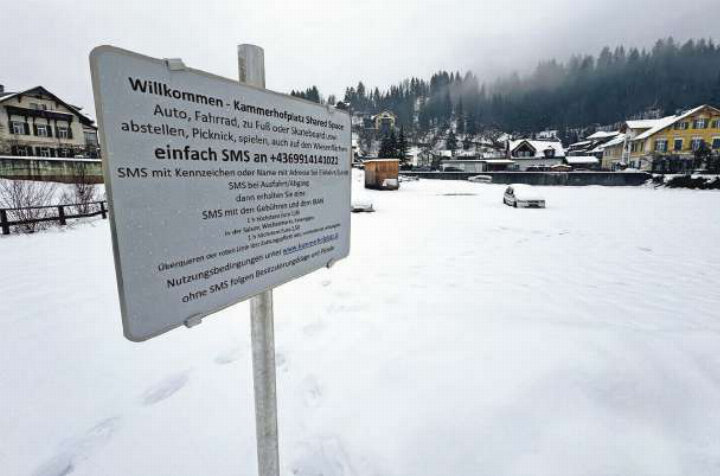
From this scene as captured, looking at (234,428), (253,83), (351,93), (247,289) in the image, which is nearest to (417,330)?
(234,428)

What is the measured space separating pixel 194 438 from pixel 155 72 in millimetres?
2588

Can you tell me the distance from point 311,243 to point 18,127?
170 feet

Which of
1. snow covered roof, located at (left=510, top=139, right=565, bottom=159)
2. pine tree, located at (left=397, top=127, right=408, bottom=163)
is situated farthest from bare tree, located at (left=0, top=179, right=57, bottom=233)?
snow covered roof, located at (left=510, top=139, right=565, bottom=159)

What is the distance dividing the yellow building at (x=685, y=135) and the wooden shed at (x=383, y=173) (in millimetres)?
43772

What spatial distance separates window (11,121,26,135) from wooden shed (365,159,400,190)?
38077 millimetres

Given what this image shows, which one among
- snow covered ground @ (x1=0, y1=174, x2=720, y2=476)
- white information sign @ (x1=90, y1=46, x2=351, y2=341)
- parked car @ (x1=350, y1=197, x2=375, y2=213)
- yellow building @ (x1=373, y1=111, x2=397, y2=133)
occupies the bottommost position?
snow covered ground @ (x1=0, y1=174, x2=720, y2=476)

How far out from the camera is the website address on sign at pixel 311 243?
1836 millimetres

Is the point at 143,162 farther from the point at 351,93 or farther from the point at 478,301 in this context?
the point at 351,93

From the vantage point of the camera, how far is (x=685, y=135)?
5191cm

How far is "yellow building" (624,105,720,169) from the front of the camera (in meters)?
50.6

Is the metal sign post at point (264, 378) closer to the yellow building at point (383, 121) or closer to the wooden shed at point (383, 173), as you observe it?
the wooden shed at point (383, 173)

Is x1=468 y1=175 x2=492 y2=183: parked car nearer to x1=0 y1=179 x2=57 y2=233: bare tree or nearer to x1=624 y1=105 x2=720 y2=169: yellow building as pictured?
x1=624 y1=105 x2=720 y2=169: yellow building

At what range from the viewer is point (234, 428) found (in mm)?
2664

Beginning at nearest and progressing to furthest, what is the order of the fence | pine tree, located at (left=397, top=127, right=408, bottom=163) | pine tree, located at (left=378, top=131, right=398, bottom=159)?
the fence
pine tree, located at (left=378, top=131, right=398, bottom=159)
pine tree, located at (left=397, top=127, right=408, bottom=163)
